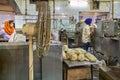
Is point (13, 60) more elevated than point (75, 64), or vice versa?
point (13, 60)

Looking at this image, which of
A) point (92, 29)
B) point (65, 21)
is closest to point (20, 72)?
point (92, 29)

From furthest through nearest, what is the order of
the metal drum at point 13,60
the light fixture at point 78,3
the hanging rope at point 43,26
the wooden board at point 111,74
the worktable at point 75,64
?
1. the light fixture at point 78,3
2. the worktable at point 75,64
3. the metal drum at point 13,60
4. the hanging rope at point 43,26
5. the wooden board at point 111,74

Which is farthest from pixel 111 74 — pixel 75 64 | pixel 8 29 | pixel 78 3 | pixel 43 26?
pixel 78 3

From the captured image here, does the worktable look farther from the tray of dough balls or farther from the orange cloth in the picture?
the orange cloth

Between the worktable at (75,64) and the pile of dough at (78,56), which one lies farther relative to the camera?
the pile of dough at (78,56)

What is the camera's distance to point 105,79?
67.9 inches

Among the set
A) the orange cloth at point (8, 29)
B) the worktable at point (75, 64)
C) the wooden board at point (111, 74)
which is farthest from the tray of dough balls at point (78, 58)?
the orange cloth at point (8, 29)

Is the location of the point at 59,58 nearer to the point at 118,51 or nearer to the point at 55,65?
the point at 55,65

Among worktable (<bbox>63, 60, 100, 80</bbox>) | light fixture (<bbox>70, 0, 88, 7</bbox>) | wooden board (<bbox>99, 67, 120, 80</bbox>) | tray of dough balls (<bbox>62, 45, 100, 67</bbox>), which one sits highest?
light fixture (<bbox>70, 0, 88, 7</bbox>)

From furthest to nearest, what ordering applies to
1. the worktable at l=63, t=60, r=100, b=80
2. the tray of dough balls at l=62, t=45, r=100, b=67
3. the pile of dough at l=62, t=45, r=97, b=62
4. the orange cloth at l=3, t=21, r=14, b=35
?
1. the orange cloth at l=3, t=21, r=14, b=35
2. the pile of dough at l=62, t=45, r=97, b=62
3. the tray of dough balls at l=62, t=45, r=100, b=67
4. the worktable at l=63, t=60, r=100, b=80

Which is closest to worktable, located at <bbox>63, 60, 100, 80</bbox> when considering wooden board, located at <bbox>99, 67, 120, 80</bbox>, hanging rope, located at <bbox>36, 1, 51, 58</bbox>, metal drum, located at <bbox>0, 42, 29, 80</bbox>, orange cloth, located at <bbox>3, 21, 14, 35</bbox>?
metal drum, located at <bbox>0, 42, 29, 80</bbox>

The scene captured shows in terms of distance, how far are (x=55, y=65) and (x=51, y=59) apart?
0.12 m

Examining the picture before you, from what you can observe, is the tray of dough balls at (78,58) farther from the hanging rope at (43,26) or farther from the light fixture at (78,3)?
the light fixture at (78,3)

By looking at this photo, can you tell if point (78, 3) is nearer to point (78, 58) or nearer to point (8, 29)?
point (8, 29)
